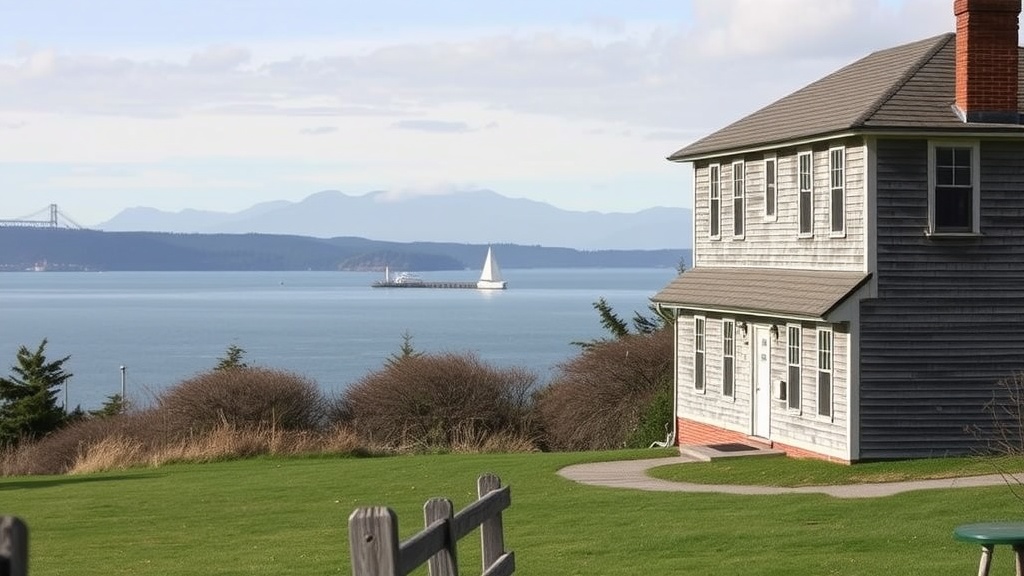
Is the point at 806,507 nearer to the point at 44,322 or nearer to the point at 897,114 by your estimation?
the point at 897,114

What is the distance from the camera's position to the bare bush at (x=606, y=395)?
40969mm

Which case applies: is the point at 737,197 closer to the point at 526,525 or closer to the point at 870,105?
the point at 870,105

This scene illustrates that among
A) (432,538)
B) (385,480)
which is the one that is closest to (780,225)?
(385,480)

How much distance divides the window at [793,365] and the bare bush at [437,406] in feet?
44.4

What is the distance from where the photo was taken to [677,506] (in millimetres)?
21859

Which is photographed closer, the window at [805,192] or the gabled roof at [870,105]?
the gabled roof at [870,105]

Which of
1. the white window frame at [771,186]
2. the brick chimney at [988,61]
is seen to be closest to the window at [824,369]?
the white window frame at [771,186]

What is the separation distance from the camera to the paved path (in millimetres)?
22828

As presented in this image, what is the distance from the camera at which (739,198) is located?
31234 millimetres

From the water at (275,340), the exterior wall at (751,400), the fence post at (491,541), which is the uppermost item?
the fence post at (491,541)

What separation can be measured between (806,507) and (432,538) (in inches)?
535

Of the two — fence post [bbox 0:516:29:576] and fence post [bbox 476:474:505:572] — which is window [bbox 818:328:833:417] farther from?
fence post [bbox 0:516:29:576]

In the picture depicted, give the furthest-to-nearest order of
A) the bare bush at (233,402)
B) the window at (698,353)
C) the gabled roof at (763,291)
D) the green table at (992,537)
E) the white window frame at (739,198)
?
the bare bush at (233,402) < the window at (698,353) < the white window frame at (739,198) < the gabled roof at (763,291) < the green table at (992,537)

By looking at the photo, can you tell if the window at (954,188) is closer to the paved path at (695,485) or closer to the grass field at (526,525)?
the paved path at (695,485)
